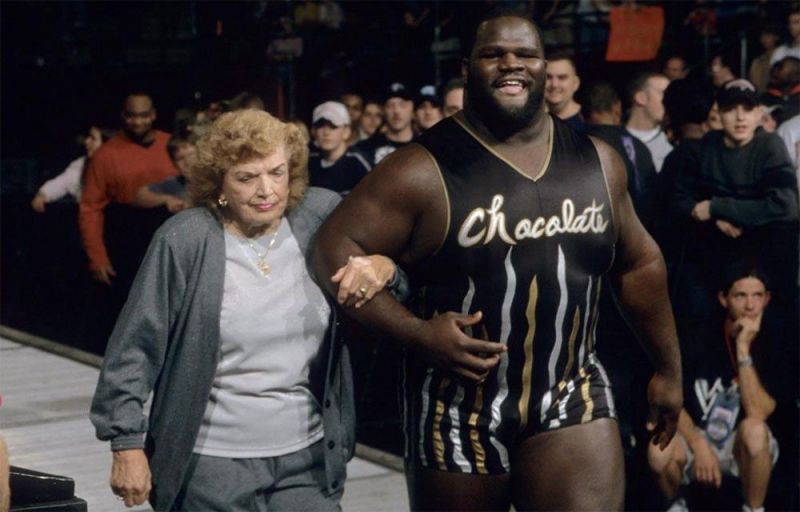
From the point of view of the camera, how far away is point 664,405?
452 centimetres

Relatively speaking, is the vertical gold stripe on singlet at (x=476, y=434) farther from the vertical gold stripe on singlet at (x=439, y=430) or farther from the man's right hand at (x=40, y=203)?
the man's right hand at (x=40, y=203)

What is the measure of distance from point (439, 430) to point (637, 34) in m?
8.30

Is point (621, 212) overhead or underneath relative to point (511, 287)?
overhead

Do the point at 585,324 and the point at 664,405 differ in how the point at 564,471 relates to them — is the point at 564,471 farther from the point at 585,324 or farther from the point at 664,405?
the point at 664,405

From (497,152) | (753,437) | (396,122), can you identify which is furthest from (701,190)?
(497,152)

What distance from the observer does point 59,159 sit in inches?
686

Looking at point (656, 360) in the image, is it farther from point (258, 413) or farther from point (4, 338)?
point (4, 338)

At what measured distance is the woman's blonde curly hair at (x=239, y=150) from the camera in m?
4.20

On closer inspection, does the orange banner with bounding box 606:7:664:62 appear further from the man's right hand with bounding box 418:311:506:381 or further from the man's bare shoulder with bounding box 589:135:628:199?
the man's right hand with bounding box 418:311:506:381

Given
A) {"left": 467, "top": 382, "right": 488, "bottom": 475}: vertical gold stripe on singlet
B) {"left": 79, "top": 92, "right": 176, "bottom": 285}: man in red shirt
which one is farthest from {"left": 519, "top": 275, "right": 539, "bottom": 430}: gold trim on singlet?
{"left": 79, "top": 92, "right": 176, "bottom": 285}: man in red shirt

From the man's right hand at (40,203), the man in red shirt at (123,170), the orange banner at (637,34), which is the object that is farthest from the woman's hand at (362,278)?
the orange banner at (637,34)

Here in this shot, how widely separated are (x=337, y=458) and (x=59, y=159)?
13.7 metres

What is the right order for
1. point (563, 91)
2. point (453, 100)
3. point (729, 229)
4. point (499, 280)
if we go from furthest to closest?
point (453, 100) → point (563, 91) → point (729, 229) → point (499, 280)

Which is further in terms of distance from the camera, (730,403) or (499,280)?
(730,403)
